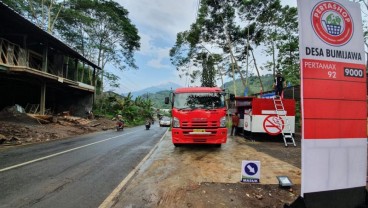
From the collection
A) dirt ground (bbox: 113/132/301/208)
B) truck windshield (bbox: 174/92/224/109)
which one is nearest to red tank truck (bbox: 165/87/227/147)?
truck windshield (bbox: 174/92/224/109)

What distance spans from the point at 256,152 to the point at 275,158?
4.48ft

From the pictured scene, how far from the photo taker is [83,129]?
81.8 ft

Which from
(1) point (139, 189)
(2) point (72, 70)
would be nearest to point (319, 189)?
(1) point (139, 189)

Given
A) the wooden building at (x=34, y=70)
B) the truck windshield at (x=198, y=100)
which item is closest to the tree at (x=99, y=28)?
the wooden building at (x=34, y=70)

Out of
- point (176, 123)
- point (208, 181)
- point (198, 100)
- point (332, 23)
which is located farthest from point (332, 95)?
point (198, 100)

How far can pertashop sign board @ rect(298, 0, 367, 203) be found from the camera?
4020 millimetres

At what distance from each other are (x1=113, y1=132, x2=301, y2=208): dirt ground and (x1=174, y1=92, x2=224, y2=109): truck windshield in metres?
2.71

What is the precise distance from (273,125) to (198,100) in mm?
4263

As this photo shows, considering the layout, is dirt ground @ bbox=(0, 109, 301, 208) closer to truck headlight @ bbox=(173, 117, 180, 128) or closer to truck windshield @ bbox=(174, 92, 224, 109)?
truck headlight @ bbox=(173, 117, 180, 128)

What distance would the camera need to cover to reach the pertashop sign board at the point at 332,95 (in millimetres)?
4020

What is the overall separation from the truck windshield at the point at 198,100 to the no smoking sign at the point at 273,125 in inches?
118

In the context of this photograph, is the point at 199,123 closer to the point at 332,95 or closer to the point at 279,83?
the point at 279,83

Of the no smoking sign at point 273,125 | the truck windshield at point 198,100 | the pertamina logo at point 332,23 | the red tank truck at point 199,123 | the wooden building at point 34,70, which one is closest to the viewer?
the pertamina logo at point 332,23

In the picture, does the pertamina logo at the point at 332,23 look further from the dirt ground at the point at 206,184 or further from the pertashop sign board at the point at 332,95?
the dirt ground at the point at 206,184
